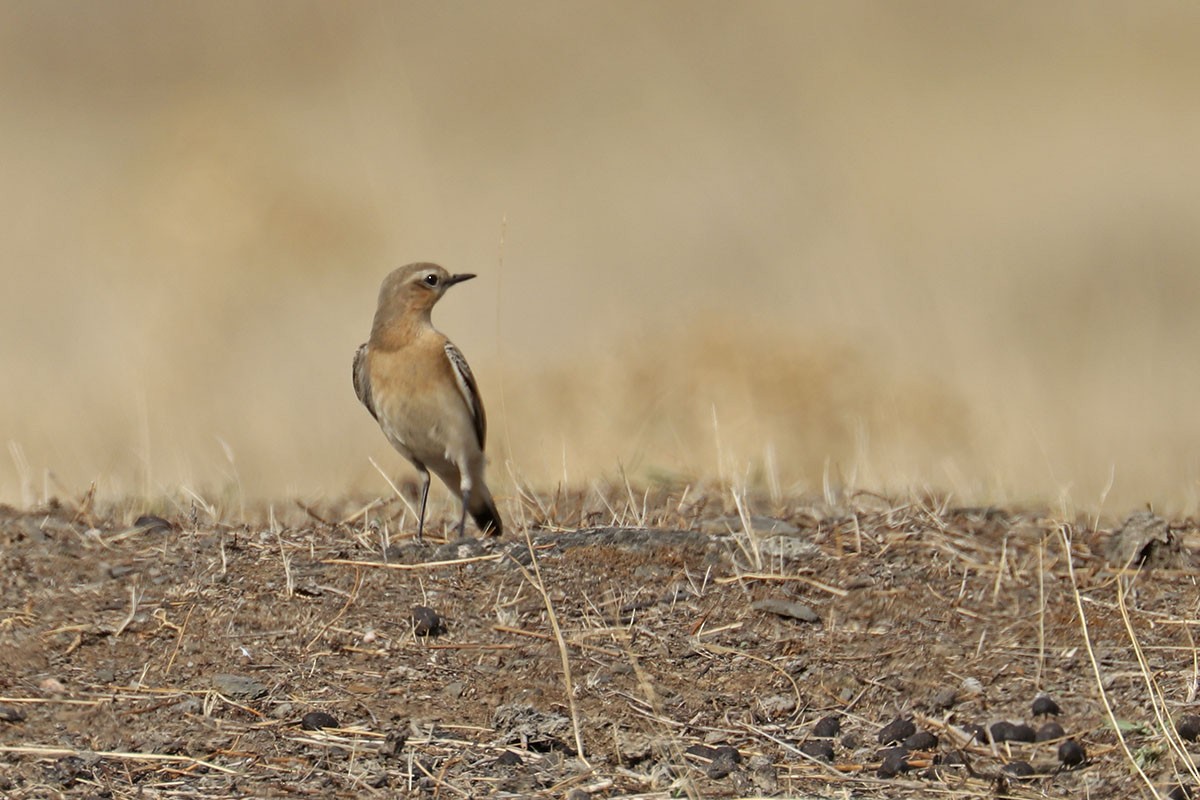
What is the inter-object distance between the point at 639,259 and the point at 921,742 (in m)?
Result: 16.8

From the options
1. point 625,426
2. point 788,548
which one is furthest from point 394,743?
point 625,426

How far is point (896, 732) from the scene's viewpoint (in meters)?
5.20

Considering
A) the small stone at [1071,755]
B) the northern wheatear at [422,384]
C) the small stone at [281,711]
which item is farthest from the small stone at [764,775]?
the northern wheatear at [422,384]

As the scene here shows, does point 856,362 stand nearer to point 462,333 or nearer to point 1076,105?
point 462,333

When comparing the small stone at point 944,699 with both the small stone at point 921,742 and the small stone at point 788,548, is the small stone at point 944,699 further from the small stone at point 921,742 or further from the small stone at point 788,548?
the small stone at point 788,548

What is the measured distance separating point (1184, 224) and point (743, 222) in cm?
536

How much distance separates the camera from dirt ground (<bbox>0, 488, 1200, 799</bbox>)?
4941 millimetres

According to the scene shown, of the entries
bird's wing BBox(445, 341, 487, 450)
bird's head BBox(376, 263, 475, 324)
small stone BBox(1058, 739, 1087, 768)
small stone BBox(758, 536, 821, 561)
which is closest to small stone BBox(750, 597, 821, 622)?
small stone BBox(758, 536, 821, 561)

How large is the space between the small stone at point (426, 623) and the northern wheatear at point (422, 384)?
2173mm

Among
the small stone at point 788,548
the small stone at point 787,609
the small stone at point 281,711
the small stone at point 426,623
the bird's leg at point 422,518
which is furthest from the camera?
the bird's leg at point 422,518

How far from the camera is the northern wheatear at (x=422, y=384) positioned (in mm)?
8070

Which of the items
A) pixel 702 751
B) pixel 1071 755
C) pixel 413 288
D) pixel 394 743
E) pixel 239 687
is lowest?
pixel 1071 755

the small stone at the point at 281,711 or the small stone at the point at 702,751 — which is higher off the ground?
the small stone at the point at 281,711

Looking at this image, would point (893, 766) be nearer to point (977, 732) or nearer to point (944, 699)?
point (977, 732)
